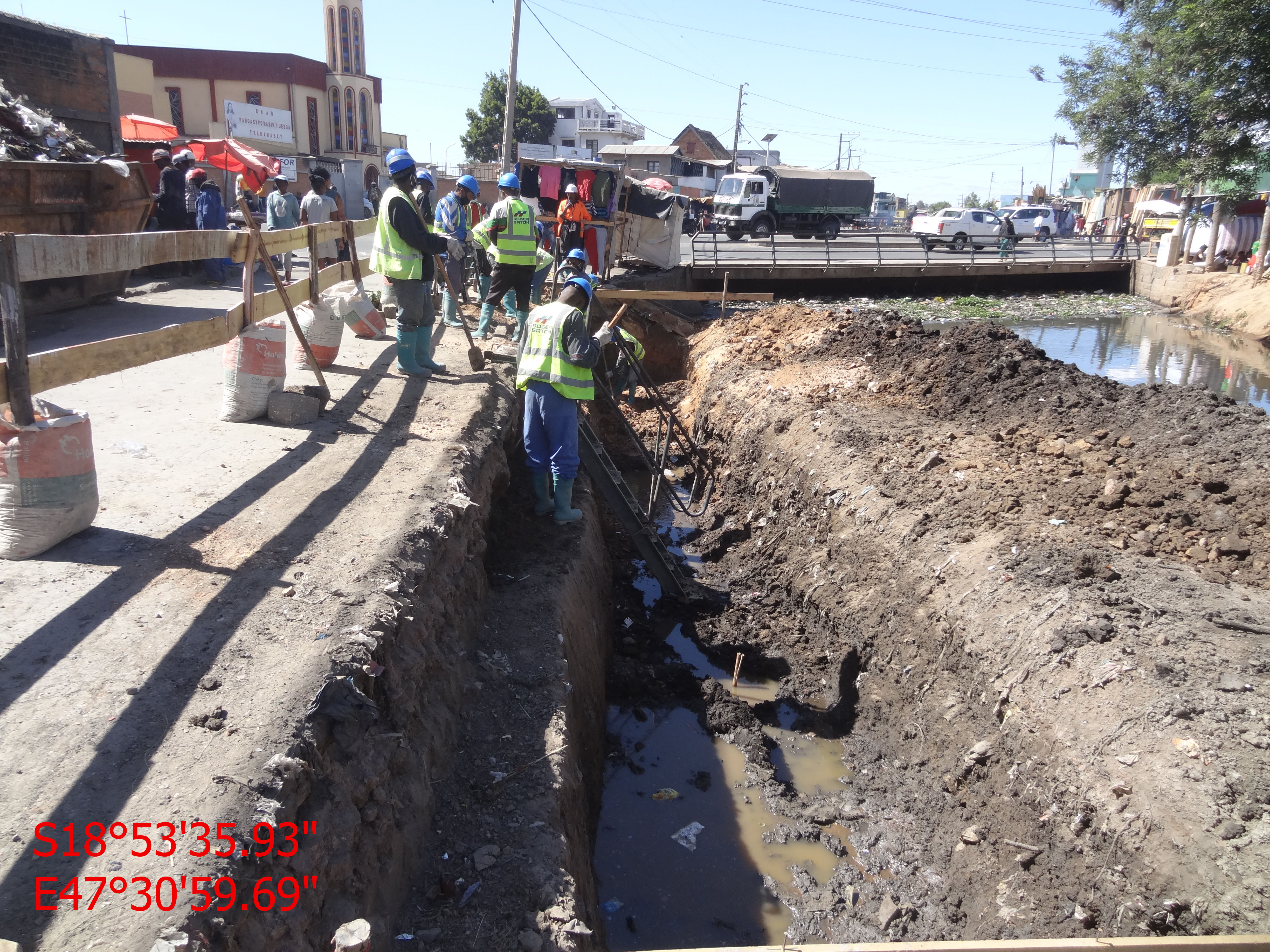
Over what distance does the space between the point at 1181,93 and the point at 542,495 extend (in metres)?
19.6

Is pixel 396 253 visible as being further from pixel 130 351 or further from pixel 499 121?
pixel 499 121

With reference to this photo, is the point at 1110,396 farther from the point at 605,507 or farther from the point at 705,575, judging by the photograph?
the point at 605,507

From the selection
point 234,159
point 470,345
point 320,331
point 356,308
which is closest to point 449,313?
point 470,345

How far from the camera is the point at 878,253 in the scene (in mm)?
23141

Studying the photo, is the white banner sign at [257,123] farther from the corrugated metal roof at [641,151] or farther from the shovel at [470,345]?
the shovel at [470,345]

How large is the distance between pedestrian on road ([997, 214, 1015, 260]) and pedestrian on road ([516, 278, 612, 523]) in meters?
23.2

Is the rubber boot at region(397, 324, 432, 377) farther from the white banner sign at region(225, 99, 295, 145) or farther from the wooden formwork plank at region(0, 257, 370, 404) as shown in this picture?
the white banner sign at region(225, 99, 295, 145)

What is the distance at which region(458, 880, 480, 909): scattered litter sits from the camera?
116 inches

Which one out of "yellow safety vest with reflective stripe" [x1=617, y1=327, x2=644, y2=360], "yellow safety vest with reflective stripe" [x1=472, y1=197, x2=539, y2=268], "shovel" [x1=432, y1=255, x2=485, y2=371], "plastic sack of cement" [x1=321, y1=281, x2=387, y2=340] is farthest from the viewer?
"yellow safety vest with reflective stripe" [x1=617, y1=327, x2=644, y2=360]

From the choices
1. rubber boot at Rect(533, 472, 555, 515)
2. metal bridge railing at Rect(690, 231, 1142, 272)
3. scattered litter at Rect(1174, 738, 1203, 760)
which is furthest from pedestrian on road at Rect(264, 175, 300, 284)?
scattered litter at Rect(1174, 738, 1203, 760)

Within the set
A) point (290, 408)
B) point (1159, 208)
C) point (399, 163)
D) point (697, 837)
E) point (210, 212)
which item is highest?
point (1159, 208)

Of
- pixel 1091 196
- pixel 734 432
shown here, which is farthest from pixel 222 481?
pixel 1091 196

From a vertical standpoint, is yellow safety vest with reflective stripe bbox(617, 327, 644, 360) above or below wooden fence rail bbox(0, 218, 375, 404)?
below

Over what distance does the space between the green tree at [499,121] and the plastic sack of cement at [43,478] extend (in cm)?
5141
